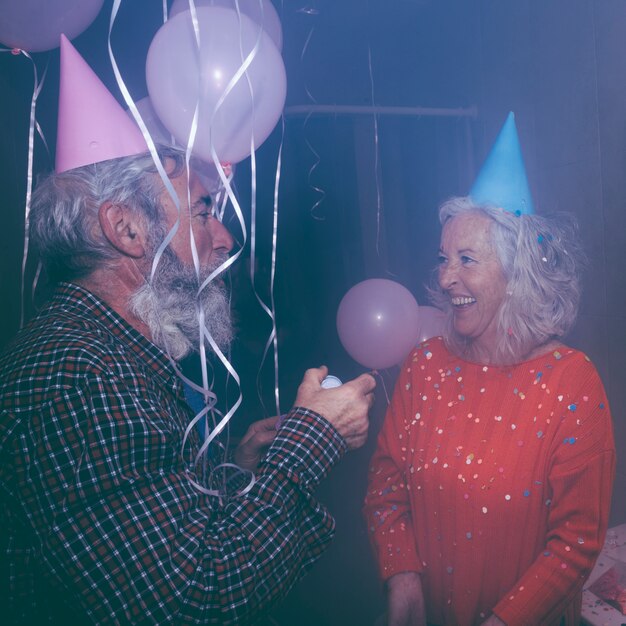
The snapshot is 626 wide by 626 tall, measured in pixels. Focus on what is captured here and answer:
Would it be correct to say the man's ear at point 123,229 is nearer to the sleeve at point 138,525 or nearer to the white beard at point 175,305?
the white beard at point 175,305

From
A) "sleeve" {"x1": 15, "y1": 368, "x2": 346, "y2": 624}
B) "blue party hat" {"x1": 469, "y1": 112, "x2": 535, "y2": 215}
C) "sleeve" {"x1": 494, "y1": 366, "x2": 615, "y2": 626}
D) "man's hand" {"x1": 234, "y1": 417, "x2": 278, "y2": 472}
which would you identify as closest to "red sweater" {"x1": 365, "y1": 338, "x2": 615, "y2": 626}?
"sleeve" {"x1": 494, "y1": 366, "x2": 615, "y2": 626}

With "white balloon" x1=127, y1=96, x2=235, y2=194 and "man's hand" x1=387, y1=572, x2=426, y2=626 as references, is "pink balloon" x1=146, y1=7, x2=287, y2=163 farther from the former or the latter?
"man's hand" x1=387, y1=572, x2=426, y2=626

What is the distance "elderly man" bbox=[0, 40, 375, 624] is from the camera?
0.84 m

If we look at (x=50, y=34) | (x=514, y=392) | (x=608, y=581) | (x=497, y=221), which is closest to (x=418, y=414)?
(x=514, y=392)

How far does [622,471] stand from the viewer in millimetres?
1968

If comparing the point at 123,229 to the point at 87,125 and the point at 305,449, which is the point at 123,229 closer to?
the point at 87,125

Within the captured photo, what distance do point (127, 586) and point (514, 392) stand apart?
113 cm

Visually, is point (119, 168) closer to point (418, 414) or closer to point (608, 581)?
point (418, 414)

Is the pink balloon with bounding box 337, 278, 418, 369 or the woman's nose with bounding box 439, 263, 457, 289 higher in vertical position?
the woman's nose with bounding box 439, 263, 457, 289

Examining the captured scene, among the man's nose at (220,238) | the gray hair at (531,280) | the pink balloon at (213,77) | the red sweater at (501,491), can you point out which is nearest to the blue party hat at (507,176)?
the gray hair at (531,280)

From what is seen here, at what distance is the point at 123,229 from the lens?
3.97 feet

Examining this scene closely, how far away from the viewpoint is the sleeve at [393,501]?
1501 millimetres

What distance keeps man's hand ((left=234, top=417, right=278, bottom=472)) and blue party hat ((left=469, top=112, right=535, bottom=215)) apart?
1017mm

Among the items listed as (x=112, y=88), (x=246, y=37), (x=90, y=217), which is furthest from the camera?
(x=112, y=88)
